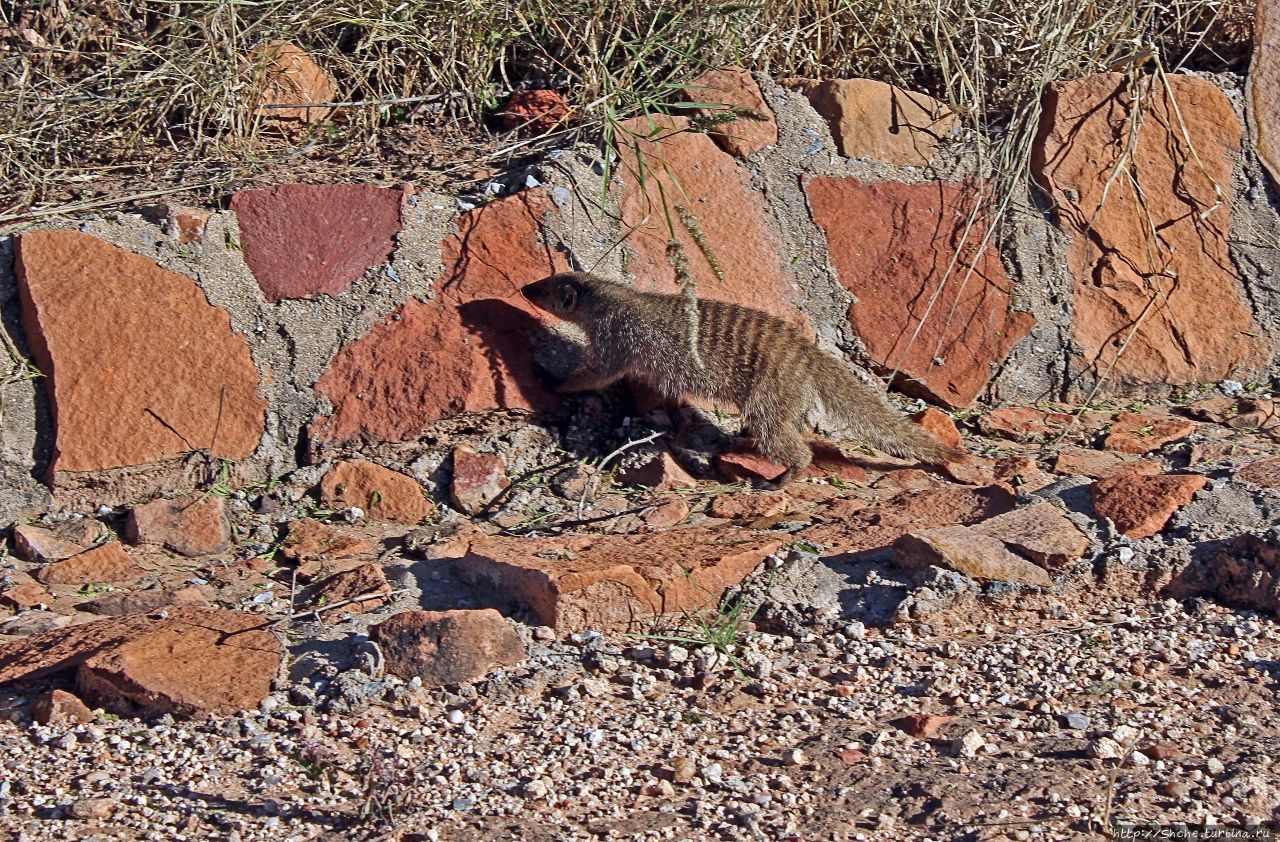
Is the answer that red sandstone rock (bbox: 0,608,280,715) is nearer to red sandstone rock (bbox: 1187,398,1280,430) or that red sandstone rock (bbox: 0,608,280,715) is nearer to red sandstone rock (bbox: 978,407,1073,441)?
red sandstone rock (bbox: 978,407,1073,441)

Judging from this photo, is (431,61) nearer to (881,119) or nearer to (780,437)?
(881,119)

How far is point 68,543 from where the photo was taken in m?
3.20

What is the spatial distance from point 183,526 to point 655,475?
120cm

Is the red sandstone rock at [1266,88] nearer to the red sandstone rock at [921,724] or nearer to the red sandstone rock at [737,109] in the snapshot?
the red sandstone rock at [737,109]

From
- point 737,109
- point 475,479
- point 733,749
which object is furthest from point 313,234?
point 733,749

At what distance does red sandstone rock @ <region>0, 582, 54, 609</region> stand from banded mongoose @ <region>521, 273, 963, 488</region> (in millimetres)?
1387

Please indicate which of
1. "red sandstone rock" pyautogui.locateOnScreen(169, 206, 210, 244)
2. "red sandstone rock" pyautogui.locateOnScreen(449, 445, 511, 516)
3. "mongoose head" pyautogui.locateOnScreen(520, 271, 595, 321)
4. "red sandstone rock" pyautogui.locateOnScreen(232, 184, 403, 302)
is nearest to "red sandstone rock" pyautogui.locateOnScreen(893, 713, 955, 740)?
"red sandstone rock" pyautogui.locateOnScreen(449, 445, 511, 516)

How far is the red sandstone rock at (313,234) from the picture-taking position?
3541mm

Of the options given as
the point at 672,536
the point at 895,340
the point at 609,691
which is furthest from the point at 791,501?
the point at 609,691

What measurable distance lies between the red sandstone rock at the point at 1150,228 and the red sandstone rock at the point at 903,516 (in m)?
0.97

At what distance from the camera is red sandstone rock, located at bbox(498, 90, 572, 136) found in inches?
157

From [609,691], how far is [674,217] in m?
1.77

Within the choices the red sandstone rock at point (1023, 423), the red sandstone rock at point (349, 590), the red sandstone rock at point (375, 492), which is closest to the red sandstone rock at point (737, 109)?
the red sandstone rock at point (1023, 423)

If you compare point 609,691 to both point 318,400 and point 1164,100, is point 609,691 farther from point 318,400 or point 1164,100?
point 1164,100
